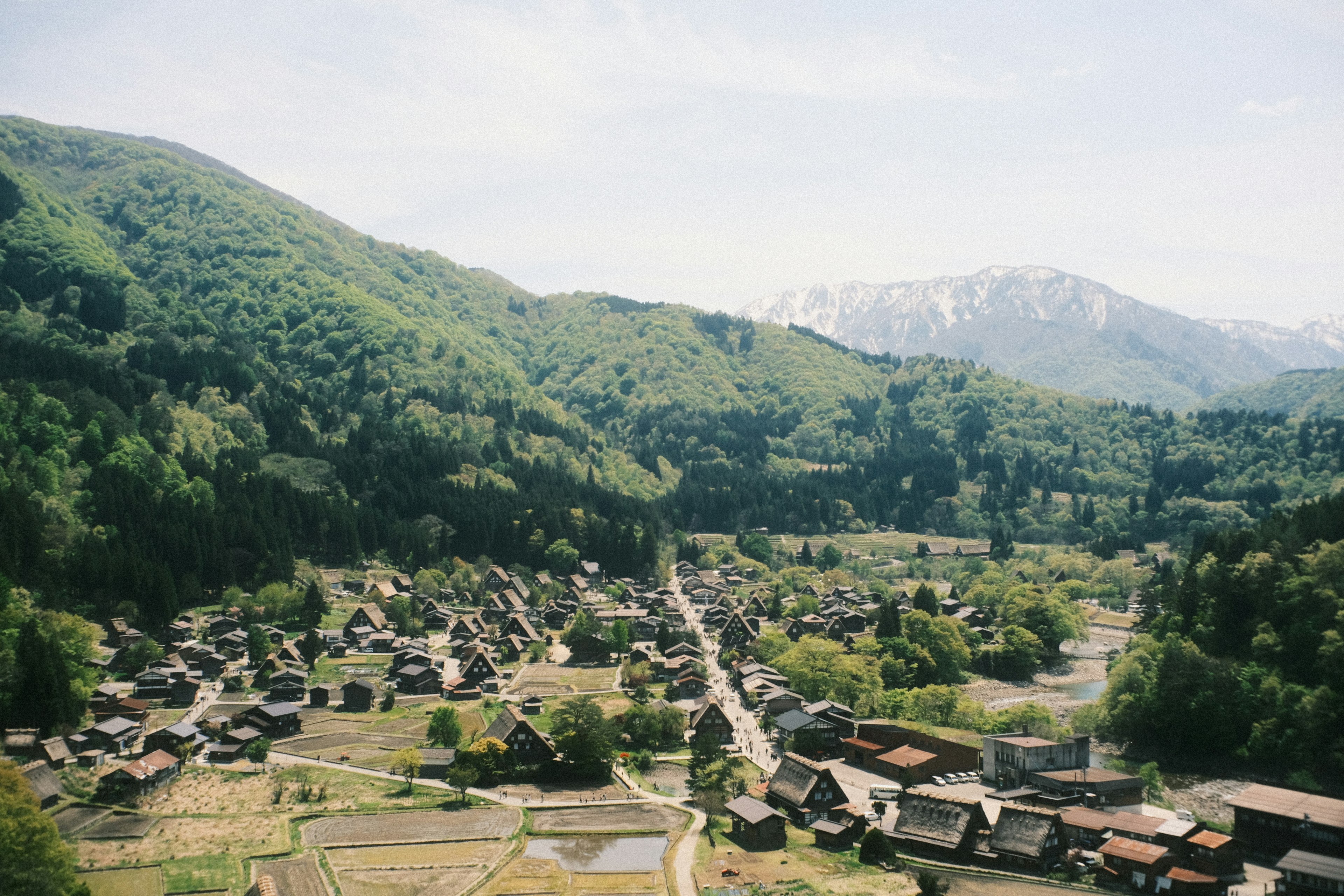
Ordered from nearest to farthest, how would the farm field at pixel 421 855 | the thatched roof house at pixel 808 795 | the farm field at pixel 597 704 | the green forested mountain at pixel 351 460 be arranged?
the farm field at pixel 421 855, the thatched roof house at pixel 808 795, the farm field at pixel 597 704, the green forested mountain at pixel 351 460

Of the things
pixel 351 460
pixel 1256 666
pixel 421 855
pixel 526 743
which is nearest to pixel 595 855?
pixel 421 855

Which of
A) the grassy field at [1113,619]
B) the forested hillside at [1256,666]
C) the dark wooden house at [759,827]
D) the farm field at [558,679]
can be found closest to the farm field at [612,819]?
the dark wooden house at [759,827]

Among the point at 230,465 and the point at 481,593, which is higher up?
the point at 230,465

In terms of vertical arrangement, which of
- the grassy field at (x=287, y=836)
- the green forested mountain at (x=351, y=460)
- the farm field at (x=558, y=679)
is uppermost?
the green forested mountain at (x=351, y=460)

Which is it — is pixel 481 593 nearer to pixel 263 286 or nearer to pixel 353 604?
pixel 353 604

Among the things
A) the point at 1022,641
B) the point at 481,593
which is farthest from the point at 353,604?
the point at 1022,641

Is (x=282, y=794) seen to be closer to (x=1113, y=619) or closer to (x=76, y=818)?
(x=76, y=818)

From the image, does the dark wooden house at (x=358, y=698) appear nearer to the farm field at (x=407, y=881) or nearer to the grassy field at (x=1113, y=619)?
the farm field at (x=407, y=881)
